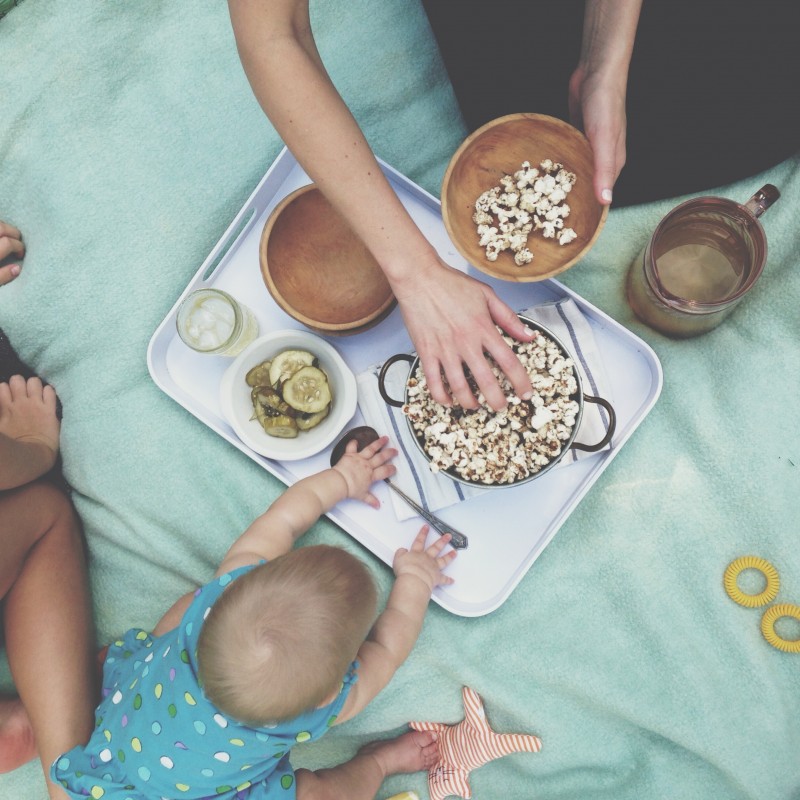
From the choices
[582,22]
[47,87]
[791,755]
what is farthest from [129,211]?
[791,755]

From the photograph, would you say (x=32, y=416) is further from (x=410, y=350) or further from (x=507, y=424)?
(x=507, y=424)

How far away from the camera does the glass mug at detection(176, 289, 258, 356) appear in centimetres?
104

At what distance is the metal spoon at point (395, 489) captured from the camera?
3.42 feet

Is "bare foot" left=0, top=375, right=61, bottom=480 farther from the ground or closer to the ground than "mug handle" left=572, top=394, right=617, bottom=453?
farther from the ground

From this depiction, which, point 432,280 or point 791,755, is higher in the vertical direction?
point 432,280

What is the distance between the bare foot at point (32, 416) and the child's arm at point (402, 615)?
2.02 ft

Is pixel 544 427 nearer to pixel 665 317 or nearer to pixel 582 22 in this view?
pixel 665 317

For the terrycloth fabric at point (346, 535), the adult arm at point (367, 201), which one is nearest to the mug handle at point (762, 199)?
the terrycloth fabric at point (346, 535)

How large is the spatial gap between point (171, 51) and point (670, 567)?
1146 millimetres

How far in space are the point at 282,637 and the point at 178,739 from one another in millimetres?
266

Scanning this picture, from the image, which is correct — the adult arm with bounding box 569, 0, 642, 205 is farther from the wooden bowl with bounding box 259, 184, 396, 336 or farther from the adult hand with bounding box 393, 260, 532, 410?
the wooden bowl with bounding box 259, 184, 396, 336

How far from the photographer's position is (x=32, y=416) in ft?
3.98

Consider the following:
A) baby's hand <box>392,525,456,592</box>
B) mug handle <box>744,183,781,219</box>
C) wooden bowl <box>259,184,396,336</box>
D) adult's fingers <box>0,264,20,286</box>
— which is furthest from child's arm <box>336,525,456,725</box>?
adult's fingers <box>0,264,20,286</box>

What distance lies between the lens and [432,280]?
822 mm
